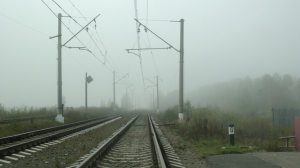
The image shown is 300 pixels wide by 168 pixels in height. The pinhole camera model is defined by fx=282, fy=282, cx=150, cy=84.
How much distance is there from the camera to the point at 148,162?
8531 mm

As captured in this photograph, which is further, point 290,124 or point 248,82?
point 248,82

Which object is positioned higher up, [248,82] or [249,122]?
[248,82]

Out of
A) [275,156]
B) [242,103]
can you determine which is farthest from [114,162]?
[242,103]

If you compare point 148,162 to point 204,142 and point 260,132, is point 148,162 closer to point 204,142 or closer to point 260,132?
point 204,142

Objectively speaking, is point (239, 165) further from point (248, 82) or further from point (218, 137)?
point (248, 82)

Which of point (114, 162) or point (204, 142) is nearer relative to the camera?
point (114, 162)

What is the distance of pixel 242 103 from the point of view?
1875 inches

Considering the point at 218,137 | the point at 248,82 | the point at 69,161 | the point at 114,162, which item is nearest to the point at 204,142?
the point at 218,137

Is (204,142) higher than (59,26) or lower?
lower

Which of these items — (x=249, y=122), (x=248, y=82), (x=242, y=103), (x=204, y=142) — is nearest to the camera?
(x=204, y=142)

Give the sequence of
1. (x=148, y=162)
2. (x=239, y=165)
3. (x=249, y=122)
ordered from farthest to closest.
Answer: (x=249, y=122) < (x=148, y=162) < (x=239, y=165)

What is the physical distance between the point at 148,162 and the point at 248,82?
2535 inches

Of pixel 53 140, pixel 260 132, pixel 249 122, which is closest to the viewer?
pixel 53 140

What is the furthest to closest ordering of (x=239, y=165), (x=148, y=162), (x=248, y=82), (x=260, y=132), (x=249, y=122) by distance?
1. (x=248, y=82)
2. (x=249, y=122)
3. (x=260, y=132)
4. (x=148, y=162)
5. (x=239, y=165)
